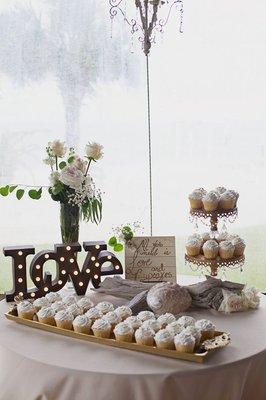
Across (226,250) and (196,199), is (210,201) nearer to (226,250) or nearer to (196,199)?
(196,199)

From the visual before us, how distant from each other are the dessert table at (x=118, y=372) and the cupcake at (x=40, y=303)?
154mm

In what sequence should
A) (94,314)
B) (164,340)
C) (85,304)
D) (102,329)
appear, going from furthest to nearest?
(85,304) < (94,314) < (102,329) < (164,340)

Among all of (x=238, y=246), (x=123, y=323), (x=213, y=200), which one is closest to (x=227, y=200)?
(x=213, y=200)

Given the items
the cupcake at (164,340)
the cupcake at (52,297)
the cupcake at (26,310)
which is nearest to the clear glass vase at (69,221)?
the cupcake at (52,297)

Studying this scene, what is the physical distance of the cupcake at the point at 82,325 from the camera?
2.26m

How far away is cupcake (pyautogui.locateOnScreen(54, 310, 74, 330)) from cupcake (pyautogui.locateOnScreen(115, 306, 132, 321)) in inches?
6.5

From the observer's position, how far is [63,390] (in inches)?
80.0

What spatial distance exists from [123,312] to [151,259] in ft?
1.64

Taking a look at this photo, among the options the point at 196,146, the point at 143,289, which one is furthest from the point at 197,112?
the point at 143,289

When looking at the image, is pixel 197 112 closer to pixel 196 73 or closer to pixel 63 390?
pixel 196 73

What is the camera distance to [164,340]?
2107 millimetres

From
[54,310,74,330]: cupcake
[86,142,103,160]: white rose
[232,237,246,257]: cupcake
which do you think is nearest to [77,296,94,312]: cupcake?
[54,310,74,330]: cupcake

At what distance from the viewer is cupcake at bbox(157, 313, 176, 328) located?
2.25 m

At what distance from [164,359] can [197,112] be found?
2802 millimetres
